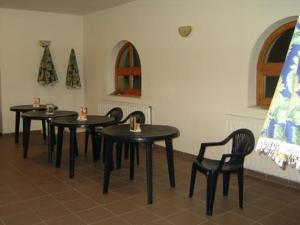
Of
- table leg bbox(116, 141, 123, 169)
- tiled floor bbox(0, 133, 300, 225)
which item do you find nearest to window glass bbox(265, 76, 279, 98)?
tiled floor bbox(0, 133, 300, 225)

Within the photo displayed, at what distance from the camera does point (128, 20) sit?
19.6 ft

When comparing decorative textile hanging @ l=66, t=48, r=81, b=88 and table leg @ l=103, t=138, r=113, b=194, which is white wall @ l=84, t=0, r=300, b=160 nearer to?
decorative textile hanging @ l=66, t=48, r=81, b=88

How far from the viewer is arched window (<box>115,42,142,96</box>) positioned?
6.36m

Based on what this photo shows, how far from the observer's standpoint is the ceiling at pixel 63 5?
5824 millimetres

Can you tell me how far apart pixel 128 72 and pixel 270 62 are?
3056mm

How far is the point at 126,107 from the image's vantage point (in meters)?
6.12

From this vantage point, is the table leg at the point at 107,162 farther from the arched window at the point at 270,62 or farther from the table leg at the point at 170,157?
the arched window at the point at 270,62

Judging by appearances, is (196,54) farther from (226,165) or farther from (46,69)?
(46,69)

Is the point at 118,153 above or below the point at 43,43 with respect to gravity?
below

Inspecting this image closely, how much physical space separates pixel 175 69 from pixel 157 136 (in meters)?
2.02

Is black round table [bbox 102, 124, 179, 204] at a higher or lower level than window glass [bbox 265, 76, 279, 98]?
lower

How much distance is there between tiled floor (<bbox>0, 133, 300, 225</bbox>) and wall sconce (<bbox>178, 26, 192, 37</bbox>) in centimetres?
186

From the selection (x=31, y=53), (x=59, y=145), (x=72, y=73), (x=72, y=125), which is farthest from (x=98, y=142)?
(x=31, y=53)

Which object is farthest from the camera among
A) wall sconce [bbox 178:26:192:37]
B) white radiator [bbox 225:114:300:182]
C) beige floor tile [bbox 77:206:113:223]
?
wall sconce [bbox 178:26:192:37]
